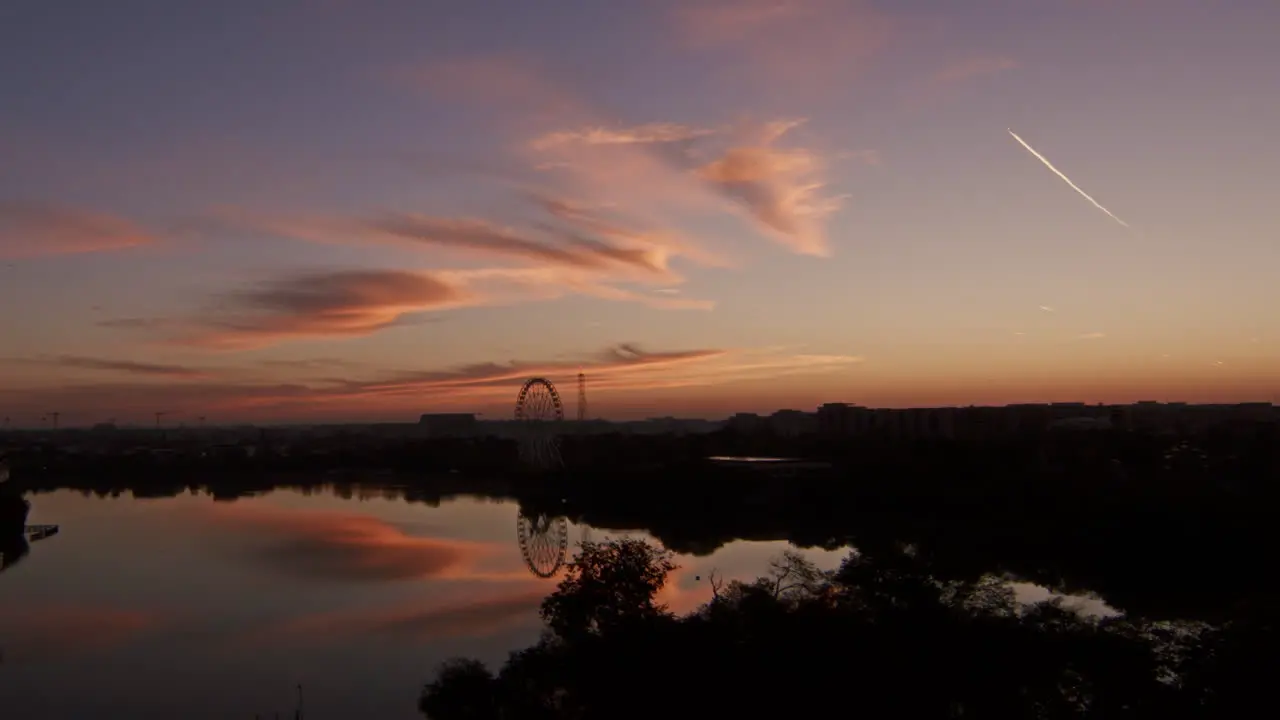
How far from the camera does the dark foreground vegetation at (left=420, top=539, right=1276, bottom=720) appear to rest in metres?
11.6

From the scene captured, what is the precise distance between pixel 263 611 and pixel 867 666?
18.9 m

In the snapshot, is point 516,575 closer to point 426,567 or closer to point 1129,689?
point 426,567

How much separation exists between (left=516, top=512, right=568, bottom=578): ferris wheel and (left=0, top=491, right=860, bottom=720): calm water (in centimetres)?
60

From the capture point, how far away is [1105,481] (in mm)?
40719

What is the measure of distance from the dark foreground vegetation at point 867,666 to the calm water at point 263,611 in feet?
15.7

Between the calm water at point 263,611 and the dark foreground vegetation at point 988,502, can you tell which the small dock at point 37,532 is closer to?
the calm water at point 263,611

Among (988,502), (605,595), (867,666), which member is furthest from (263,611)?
(988,502)

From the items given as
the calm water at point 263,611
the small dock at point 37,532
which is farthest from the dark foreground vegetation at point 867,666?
the small dock at point 37,532

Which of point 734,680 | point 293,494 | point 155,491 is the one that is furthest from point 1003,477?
point 155,491

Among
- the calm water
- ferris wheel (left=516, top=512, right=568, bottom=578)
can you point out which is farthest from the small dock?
ferris wheel (left=516, top=512, right=568, bottom=578)

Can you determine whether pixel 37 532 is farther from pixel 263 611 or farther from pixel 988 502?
pixel 988 502

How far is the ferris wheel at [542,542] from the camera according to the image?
3297 cm

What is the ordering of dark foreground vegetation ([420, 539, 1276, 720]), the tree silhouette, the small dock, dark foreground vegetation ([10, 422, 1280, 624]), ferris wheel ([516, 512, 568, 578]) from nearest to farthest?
dark foreground vegetation ([420, 539, 1276, 720]) → the tree silhouette → dark foreground vegetation ([10, 422, 1280, 624]) → ferris wheel ([516, 512, 568, 578]) → the small dock

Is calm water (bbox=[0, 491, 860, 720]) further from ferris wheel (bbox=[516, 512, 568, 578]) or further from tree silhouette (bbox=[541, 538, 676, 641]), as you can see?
tree silhouette (bbox=[541, 538, 676, 641])
